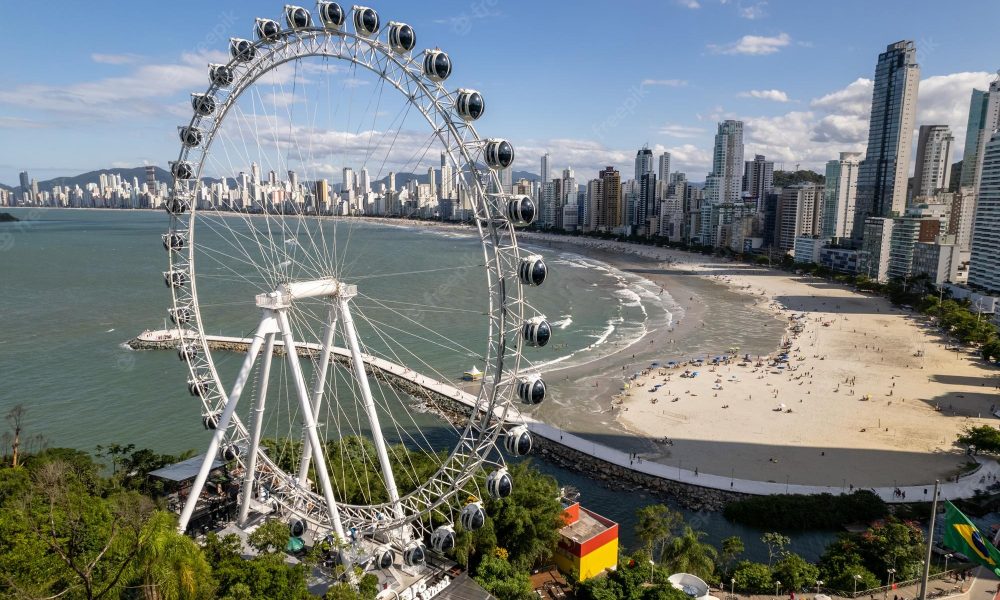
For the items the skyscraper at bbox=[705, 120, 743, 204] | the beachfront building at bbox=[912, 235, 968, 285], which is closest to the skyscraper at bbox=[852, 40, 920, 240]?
the beachfront building at bbox=[912, 235, 968, 285]

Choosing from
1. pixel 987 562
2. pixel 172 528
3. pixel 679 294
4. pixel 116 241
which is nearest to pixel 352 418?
pixel 172 528

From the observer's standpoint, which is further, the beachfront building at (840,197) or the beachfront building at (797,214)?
the beachfront building at (840,197)

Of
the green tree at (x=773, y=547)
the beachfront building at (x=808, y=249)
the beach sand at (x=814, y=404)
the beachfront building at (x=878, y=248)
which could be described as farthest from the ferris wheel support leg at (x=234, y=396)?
the beachfront building at (x=808, y=249)

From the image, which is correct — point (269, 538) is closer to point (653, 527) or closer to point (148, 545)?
point (148, 545)

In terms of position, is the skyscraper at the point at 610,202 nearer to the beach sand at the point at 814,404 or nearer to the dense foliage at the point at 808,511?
the beach sand at the point at 814,404

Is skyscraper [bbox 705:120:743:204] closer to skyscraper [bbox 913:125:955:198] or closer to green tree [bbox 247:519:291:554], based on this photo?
skyscraper [bbox 913:125:955:198]

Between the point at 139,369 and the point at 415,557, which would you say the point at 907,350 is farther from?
the point at 139,369

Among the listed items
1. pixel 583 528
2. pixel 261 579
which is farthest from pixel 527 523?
pixel 261 579
